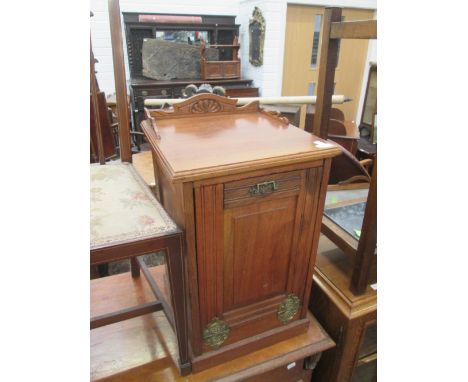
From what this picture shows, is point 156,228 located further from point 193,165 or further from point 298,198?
point 298,198

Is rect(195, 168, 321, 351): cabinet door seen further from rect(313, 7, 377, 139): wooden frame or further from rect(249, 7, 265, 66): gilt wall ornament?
rect(249, 7, 265, 66): gilt wall ornament

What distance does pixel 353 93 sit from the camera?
4.08 meters

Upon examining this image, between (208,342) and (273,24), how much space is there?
3.15 metres

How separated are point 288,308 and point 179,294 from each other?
381 mm

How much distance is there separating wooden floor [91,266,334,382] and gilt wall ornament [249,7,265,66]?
2883mm

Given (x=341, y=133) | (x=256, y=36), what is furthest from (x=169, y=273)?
(x=256, y=36)

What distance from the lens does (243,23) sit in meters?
3.64

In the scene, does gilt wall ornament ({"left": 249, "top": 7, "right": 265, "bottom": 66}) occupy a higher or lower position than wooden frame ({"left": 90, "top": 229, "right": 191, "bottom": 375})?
higher

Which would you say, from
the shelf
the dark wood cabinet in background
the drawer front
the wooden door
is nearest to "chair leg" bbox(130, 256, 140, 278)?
the shelf

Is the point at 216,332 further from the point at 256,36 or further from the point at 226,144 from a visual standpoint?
the point at 256,36

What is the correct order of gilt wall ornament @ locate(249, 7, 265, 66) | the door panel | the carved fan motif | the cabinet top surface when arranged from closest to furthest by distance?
the cabinet top surface < the door panel < the carved fan motif < gilt wall ornament @ locate(249, 7, 265, 66)

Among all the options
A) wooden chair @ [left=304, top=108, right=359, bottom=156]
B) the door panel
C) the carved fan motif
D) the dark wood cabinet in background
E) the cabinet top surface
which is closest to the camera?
the cabinet top surface

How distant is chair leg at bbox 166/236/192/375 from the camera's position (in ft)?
2.89
